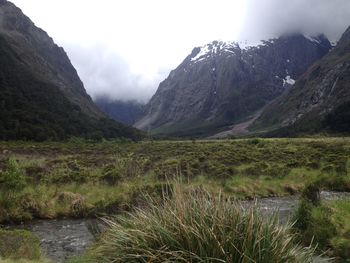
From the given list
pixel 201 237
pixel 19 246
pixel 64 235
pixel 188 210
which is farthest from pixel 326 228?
pixel 201 237

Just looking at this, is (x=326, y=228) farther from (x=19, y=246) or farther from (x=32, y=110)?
(x=32, y=110)

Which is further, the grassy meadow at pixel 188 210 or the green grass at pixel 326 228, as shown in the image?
the green grass at pixel 326 228

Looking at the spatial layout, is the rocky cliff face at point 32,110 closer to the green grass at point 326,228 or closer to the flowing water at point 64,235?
the flowing water at point 64,235

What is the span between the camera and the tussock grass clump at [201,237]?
6.38 metres

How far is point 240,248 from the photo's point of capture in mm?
6441

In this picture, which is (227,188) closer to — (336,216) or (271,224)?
(336,216)

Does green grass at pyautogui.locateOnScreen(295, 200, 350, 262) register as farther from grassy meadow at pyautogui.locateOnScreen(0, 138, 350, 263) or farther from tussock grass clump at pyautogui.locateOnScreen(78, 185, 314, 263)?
tussock grass clump at pyautogui.locateOnScreen(78, 185, 314, 263)

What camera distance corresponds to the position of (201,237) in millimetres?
6402

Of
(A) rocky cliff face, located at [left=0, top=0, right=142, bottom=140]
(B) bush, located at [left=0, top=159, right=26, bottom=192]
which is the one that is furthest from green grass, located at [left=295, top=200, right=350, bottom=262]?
(A) rocky cliff face, located at [left=0, top=0, right=142, bottom=140]

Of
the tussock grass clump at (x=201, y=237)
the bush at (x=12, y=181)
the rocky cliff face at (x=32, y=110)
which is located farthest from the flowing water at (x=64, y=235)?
the rocky cliff face at (x=32, y=110)

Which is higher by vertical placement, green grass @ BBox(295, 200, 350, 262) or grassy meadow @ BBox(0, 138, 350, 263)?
grassy meadow @ BBox(0, 138, 350, 263)

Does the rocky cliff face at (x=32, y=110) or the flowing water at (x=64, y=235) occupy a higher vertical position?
the rocky cliff face at (x=32, y=110)

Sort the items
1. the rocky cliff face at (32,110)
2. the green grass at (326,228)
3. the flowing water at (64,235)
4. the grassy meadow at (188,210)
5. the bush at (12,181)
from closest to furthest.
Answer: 1. the grassy meadow at (188,210)
2. the green grass at (326,228)
3. the flowing water at (64,235)
4. the bush at (12,181)
5. the rocky cliff face at (32,110)

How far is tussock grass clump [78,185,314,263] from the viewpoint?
20.9ft
